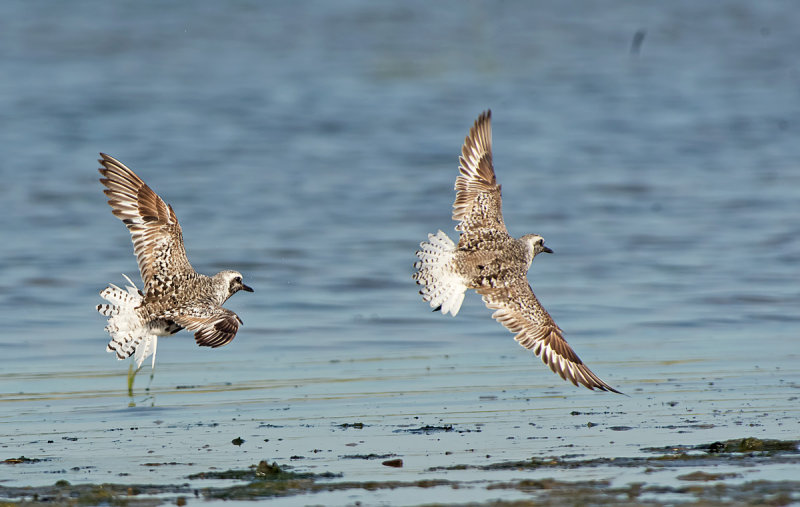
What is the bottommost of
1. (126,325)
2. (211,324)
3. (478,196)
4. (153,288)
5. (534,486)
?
(534,486)

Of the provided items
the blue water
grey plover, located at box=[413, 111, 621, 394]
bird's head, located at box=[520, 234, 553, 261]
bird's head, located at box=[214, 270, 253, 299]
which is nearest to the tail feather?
grey plover, located at box=[413, 111, 621, 394]

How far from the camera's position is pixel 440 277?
926 cm

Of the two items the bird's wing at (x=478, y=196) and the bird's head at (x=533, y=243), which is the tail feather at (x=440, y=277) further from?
the bird's head at (x=533, y=243)

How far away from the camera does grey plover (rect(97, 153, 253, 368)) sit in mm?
8414

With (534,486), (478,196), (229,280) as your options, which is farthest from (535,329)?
(534,486)

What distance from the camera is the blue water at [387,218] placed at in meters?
8.55

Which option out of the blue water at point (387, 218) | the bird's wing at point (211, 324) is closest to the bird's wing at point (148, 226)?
the bird's wing at point (211, 324)

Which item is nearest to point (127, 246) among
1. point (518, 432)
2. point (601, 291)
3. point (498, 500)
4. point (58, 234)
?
point (58, 234)

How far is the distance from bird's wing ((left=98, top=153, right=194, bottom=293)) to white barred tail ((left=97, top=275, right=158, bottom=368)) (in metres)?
0.17

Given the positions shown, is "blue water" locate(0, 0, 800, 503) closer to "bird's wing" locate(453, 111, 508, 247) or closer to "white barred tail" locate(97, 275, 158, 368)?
"white barred tail" locate(97, 275, 158, 368)

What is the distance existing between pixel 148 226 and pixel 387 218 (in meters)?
8.63

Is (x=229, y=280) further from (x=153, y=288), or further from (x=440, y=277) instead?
(x=440, y=277)

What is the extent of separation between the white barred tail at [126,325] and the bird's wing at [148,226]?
17 centimetres

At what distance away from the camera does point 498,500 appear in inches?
252
